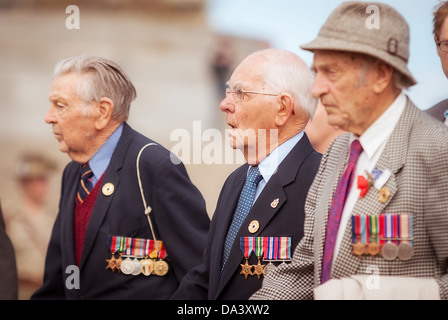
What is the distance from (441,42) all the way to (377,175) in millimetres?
1490

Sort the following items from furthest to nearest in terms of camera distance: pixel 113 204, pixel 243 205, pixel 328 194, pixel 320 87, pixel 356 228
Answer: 1. pixel 113 204
2. pixel 243 205
3. pixel 328 194
4. pixel 320 87
5. pixel 356 228

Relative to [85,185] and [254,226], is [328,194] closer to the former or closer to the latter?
[254,226]

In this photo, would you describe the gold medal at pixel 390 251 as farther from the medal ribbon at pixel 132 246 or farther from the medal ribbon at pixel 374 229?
the medal ribbon at pixel 132 246

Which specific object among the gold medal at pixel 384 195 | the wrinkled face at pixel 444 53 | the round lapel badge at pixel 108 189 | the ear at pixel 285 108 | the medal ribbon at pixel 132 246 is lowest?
the medal ribbon at pixel 132 246

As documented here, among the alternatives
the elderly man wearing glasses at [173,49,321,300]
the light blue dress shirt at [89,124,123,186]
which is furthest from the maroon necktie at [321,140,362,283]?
the light blue dress shirt at [89,124,123,186]

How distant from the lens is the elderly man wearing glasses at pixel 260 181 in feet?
13.6

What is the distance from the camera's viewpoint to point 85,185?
5.27 m

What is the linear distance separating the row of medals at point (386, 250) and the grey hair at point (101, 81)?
246cm

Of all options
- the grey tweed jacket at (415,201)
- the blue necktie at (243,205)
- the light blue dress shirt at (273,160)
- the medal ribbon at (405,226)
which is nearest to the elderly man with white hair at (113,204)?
the blue necktie at (243,205)

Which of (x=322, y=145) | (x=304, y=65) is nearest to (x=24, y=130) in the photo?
(x=322, y=145)

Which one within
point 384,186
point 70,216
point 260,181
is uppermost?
point 260,181

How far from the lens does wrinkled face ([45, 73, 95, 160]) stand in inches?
206

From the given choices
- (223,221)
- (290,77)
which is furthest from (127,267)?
(290,77)
